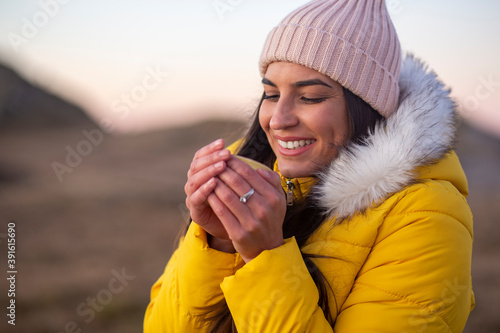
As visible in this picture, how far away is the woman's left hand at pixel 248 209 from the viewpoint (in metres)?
1.57

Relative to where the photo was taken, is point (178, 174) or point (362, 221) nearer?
point (362, 221)

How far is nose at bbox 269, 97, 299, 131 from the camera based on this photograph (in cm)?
198

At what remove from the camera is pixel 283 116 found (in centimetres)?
199

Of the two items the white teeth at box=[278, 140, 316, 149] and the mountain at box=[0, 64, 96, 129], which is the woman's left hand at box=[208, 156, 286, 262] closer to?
the white teeth at box=[278, 140, 316, 149]

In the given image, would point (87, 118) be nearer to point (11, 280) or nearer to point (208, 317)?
point (11, 280)

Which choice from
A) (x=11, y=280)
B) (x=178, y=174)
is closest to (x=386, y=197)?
(x=11, y=280)

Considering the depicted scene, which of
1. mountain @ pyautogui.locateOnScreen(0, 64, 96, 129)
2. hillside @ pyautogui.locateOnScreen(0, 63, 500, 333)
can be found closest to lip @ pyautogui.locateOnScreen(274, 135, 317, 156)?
hillside @ pyautogui.locateOnScreen(0, 63, 500, 333)

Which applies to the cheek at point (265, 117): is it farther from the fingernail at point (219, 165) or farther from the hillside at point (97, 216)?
the hillside at point (97, 216)

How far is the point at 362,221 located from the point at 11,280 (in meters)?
6.30

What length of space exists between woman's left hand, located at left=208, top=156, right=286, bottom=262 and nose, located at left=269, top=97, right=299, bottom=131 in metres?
0.44

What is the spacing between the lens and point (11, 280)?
20.1 feet

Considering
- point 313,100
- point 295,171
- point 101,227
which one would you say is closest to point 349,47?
point 313,100

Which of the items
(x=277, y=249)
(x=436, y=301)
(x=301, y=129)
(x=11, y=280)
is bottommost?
(x=11, y=280)

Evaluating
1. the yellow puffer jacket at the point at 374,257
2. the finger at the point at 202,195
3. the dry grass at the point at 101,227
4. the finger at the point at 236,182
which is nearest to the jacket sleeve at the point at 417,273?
the yellow puffer jacket at the point at 374,257
